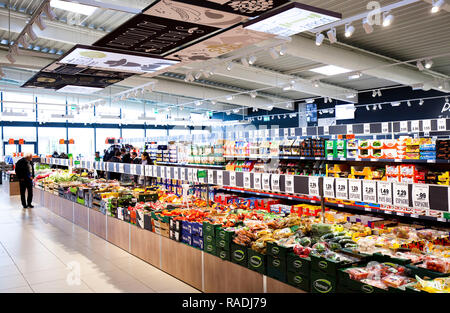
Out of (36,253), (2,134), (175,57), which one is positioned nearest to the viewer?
(36,253)

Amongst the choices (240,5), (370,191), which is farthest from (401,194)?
(240,5)

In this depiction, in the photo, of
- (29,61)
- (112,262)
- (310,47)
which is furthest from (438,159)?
(29,61)

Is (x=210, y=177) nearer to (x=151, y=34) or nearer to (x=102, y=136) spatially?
(x=151, y=34)

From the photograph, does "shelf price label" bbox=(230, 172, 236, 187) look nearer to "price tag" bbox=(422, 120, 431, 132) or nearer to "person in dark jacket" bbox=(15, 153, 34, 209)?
"price tag" bbox=(422, 120, 431, 132)

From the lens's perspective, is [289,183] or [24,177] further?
[24,177]

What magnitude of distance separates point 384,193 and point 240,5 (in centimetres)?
234

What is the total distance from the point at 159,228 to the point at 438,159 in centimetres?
384

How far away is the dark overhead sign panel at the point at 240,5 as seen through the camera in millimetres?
3799

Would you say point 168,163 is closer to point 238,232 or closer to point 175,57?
point 175,57

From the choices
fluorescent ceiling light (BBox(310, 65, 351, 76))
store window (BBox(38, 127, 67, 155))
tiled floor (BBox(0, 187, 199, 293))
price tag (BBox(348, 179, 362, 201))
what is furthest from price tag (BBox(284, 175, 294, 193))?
store window (BBox(38, 127, 67, 155))

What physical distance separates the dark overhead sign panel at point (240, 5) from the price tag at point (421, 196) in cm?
231

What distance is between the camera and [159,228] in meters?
4.64

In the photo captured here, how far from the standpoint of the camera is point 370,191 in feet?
9.55

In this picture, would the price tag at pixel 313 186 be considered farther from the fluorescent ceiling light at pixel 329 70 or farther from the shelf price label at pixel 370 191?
the fluorescent ceiling light at pixel 329 70
